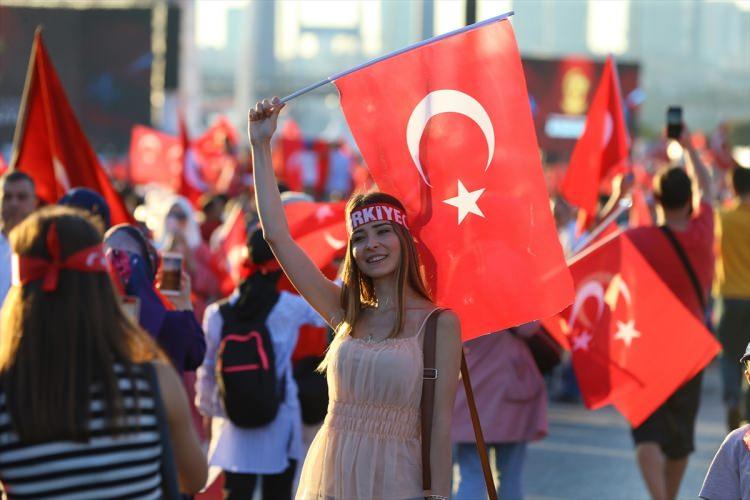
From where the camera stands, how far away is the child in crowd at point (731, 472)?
457cm

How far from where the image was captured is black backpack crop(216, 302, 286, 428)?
266 inches

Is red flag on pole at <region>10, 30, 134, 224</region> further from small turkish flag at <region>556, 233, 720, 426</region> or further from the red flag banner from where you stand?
the red flag banner

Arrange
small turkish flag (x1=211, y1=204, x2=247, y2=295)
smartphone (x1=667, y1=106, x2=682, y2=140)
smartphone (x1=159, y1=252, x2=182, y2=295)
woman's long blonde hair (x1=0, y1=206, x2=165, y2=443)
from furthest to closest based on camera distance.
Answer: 1. small turkish flag (x1=211, y1=204, x2=247, y2=295)
2. smartphone (x1=667, y1=106, x2=682, y2=140)
3. smartphone (x1=159, y1=252, x2=182, y2=295)
4. woman's long blonde hair (x1=0, y1=206, x2=165, y2=443)

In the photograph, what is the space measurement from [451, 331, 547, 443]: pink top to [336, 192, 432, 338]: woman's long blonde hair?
6.56ft

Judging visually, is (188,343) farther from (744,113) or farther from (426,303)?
(744,113)

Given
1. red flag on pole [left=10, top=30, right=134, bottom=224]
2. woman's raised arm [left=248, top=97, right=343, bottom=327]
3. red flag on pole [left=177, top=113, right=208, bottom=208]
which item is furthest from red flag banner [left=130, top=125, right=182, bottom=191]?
woman's raised arm [left=248, top=97, right=343, bottom=327]

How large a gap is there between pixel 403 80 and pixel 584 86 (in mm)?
25585

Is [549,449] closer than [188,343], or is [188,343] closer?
[188,343]

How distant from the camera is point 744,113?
114000 mm

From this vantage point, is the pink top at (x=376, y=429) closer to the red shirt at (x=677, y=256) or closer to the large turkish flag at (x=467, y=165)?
the large turkish flag at (x=467, y=165)

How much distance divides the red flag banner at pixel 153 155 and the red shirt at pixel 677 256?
1233 cm

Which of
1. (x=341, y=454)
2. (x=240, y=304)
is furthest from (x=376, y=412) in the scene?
(x=240, y=304)

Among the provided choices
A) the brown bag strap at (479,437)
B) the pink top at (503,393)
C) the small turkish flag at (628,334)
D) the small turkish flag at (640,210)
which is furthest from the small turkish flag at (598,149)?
the brown bag strap at (479,437)

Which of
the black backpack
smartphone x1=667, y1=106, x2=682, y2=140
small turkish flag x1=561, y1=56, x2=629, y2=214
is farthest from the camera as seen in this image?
small turkish flag x1=561, y1=56, x2=629, y2=214
